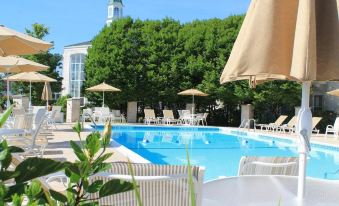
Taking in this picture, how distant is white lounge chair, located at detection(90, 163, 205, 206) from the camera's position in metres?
2.41

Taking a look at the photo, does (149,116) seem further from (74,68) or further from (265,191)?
(265,191)

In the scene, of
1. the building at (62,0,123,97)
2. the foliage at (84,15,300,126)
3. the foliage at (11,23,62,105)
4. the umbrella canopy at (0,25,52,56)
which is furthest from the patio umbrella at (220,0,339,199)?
the building at (62,0,123,97)

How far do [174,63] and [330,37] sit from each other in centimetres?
2157

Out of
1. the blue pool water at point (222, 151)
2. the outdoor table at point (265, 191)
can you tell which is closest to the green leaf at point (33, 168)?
the outdoor table at point (265, 191)

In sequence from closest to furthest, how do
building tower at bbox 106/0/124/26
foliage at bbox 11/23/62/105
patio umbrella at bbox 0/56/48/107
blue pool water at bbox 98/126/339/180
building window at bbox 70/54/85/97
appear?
patio umbrella at bbox 0/56/48/107 < blue pool water at bbox 98/126/339/180 < foliage at bbox 11/23/62/105 < building window at bbox 70/54/85/97 < building tower at bbox 106/0/124/26

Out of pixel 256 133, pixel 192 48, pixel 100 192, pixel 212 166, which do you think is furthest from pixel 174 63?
pixel 100 192

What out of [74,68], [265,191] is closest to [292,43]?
[265,191]

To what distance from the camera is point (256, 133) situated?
60.5 ft

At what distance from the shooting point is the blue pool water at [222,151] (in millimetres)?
10781

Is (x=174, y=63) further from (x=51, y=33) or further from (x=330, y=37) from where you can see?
(x=330, y=37)

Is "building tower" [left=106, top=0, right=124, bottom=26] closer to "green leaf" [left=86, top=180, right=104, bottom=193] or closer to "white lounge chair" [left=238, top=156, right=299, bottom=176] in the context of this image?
"white lounge chair" [left=238, top=156, right=299, bottom=176]

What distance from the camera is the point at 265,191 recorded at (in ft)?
9.73

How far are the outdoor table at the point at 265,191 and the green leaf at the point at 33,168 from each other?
224cm

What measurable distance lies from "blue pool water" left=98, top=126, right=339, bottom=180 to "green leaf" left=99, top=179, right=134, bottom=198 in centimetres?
875
